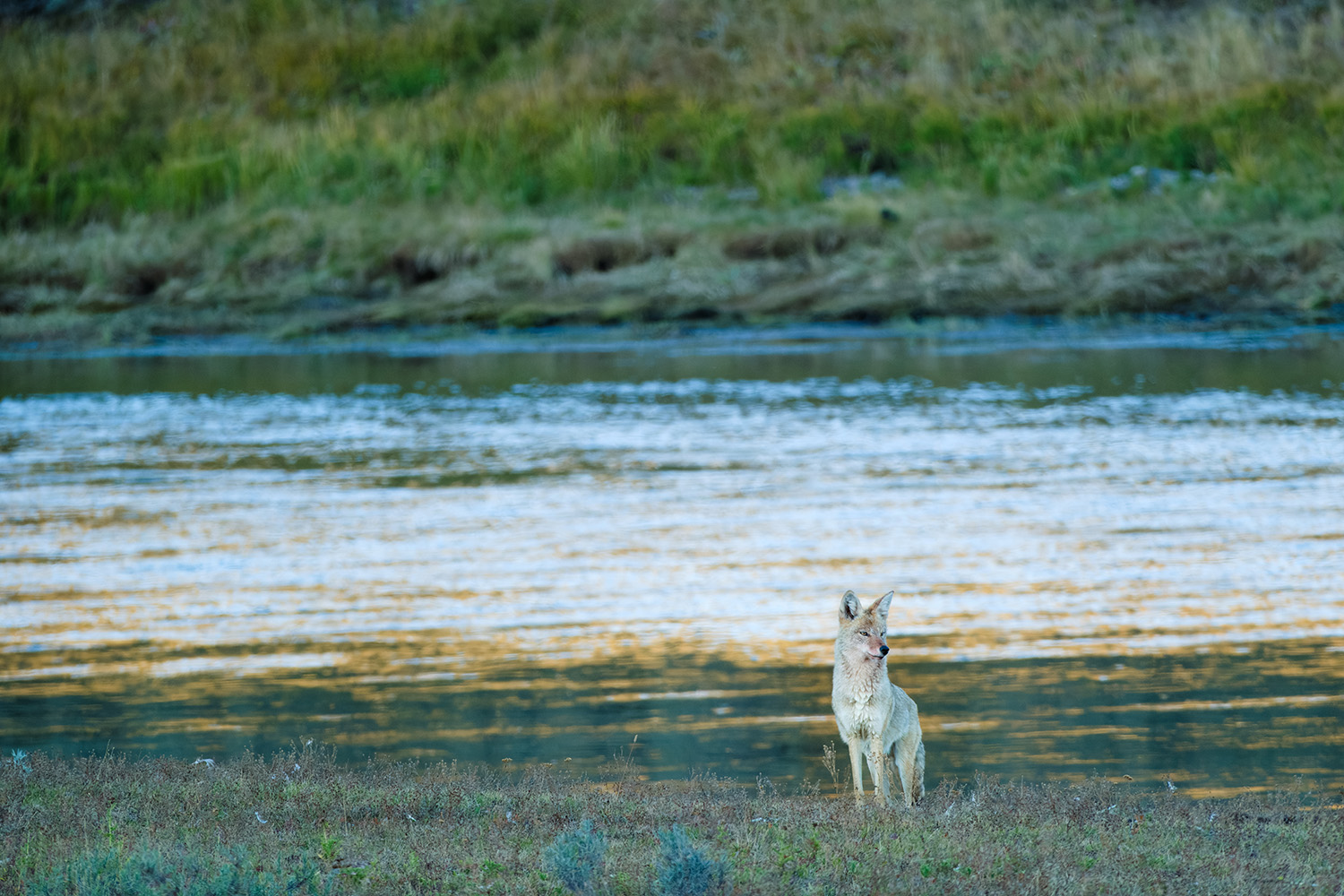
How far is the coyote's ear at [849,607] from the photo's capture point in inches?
281

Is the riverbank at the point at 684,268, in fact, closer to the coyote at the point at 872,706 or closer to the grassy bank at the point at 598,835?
the grassy bank at the point at 598,835

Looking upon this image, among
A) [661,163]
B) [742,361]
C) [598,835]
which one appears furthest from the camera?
[661,163]

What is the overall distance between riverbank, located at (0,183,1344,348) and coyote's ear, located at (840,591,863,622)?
851 inches

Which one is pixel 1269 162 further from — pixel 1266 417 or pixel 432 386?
pixel 432 386

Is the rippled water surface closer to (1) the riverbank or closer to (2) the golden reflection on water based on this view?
(2) the golden reflection on water

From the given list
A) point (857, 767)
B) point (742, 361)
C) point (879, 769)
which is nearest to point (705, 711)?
point (857, 767)

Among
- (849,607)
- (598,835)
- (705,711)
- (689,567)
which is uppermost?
(849,607)

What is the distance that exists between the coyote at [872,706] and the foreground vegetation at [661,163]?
21.8 meters

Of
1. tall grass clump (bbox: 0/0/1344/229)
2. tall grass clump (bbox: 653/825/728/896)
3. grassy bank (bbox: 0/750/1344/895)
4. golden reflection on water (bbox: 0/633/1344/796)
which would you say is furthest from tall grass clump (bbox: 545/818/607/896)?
tall grass clump (bbox: 0/0/1344/229)

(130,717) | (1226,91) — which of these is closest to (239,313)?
(1226,91)

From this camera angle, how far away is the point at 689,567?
40.4ft

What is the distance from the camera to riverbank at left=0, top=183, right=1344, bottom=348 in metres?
28.4

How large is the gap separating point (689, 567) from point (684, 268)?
17528mm

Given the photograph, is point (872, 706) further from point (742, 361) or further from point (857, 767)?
point (742, 361)
